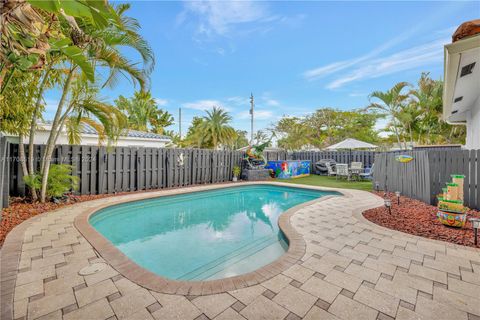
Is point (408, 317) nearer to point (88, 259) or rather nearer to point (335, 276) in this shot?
point (335, 276)

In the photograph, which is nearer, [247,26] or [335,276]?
[335,276]

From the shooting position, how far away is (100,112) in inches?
234

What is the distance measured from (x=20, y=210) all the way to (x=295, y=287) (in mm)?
6349

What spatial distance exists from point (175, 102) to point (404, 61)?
2638cm

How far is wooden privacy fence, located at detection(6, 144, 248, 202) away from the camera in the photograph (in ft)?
21.9

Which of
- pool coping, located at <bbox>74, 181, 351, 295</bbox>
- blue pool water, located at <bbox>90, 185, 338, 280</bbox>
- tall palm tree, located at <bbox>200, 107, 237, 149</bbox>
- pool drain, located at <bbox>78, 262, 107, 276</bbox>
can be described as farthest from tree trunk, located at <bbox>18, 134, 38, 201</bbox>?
tall palm tree, located at <bbox>200, 107, 237, 149</bbox>

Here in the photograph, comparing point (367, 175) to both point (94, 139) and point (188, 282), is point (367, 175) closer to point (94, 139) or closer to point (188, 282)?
point (188, 282)

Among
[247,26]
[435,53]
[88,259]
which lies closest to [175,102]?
[247,26]

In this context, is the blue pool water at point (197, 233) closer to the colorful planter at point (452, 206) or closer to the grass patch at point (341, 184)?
the grass patch at point (341, 184)

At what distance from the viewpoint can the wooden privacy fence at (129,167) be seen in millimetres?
6684

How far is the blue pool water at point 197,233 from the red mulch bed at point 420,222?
2.33 metres

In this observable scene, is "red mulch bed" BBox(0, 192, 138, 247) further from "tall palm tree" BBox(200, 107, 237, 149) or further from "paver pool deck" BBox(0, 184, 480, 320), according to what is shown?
"tall palm tree" BBox(200, 107, 237, 149)

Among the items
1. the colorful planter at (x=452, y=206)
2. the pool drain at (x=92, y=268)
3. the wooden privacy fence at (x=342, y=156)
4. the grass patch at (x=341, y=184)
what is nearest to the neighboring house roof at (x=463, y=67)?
the colorful planter at (x=452, y=206)

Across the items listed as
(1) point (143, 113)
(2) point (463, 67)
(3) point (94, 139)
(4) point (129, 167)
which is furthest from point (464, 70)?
(1) point (143, 113)
